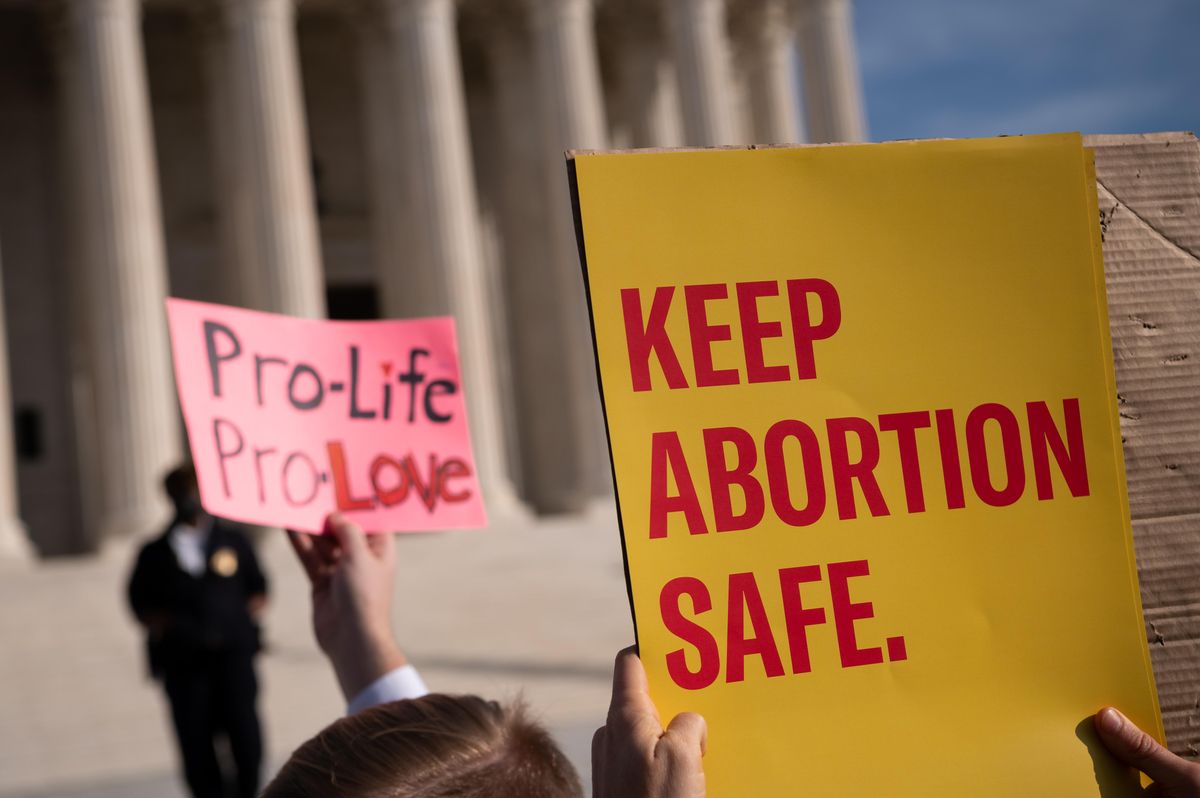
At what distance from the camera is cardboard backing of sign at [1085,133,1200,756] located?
2.86 meters

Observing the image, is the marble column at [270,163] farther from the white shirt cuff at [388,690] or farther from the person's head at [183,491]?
A: the white shirt cuff at [388,690]

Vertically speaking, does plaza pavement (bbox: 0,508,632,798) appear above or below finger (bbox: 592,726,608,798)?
below

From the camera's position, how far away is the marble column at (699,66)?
41.7m

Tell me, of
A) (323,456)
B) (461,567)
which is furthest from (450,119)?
(323,456)

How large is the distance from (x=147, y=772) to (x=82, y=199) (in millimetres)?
24066

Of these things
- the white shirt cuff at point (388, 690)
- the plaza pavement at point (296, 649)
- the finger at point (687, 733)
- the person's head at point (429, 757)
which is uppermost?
the person's head at point (429, 757)

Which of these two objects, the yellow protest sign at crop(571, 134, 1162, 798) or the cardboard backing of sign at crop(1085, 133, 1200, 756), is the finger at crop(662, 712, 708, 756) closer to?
the yellow protest sign at crop(571, 134, 1162, 798)

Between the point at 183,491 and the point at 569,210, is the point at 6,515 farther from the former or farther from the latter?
the point at 183,491

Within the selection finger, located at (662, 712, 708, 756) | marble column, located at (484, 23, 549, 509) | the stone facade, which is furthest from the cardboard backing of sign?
marble column, located at (484, 23, 549, 509)

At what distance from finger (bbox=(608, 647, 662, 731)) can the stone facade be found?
103 feet

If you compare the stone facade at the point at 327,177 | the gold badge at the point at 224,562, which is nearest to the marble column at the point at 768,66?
the stone facade at the point at 327,177

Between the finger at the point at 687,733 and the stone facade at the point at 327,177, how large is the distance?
3134 cm

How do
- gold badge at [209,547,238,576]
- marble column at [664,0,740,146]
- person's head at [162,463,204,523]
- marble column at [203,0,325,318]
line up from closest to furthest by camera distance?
person's head at [162,463,204,523] < gold badge at [209,547,238,576] < marble column at [203,0,325,318] < marble column at [664,0,740,146]

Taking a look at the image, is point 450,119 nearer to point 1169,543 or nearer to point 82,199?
point 82,199
